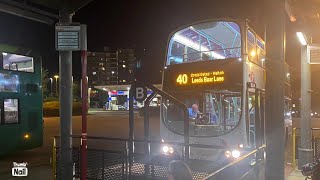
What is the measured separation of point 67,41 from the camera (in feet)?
24.3

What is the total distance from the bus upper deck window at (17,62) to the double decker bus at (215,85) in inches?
248

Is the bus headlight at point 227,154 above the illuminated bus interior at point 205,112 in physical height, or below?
below

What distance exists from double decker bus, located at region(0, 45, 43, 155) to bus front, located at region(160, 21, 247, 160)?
6.36m

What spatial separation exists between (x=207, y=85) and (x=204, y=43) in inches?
67.2

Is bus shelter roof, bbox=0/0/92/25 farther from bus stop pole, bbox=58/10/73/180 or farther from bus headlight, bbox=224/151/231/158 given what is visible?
bus headlight, bbox=224/151/231/158

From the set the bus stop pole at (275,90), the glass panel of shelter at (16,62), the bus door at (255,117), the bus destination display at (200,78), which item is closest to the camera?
the bus stop pole at (275,90)

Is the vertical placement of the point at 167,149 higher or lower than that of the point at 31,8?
lower

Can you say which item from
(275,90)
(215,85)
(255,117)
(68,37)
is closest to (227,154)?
(215,85)

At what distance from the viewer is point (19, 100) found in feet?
51.1

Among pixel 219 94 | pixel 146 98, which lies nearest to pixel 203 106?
pixel 219 94

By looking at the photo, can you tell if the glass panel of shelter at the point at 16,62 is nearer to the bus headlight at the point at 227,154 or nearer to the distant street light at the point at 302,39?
the bus headlight at the point at 227,154

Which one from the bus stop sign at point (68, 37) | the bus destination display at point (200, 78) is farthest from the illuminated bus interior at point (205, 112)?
the bus stop sign at point (68, 37)

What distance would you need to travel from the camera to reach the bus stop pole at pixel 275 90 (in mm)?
4773

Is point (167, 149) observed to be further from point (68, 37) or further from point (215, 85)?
point (68, 37)
